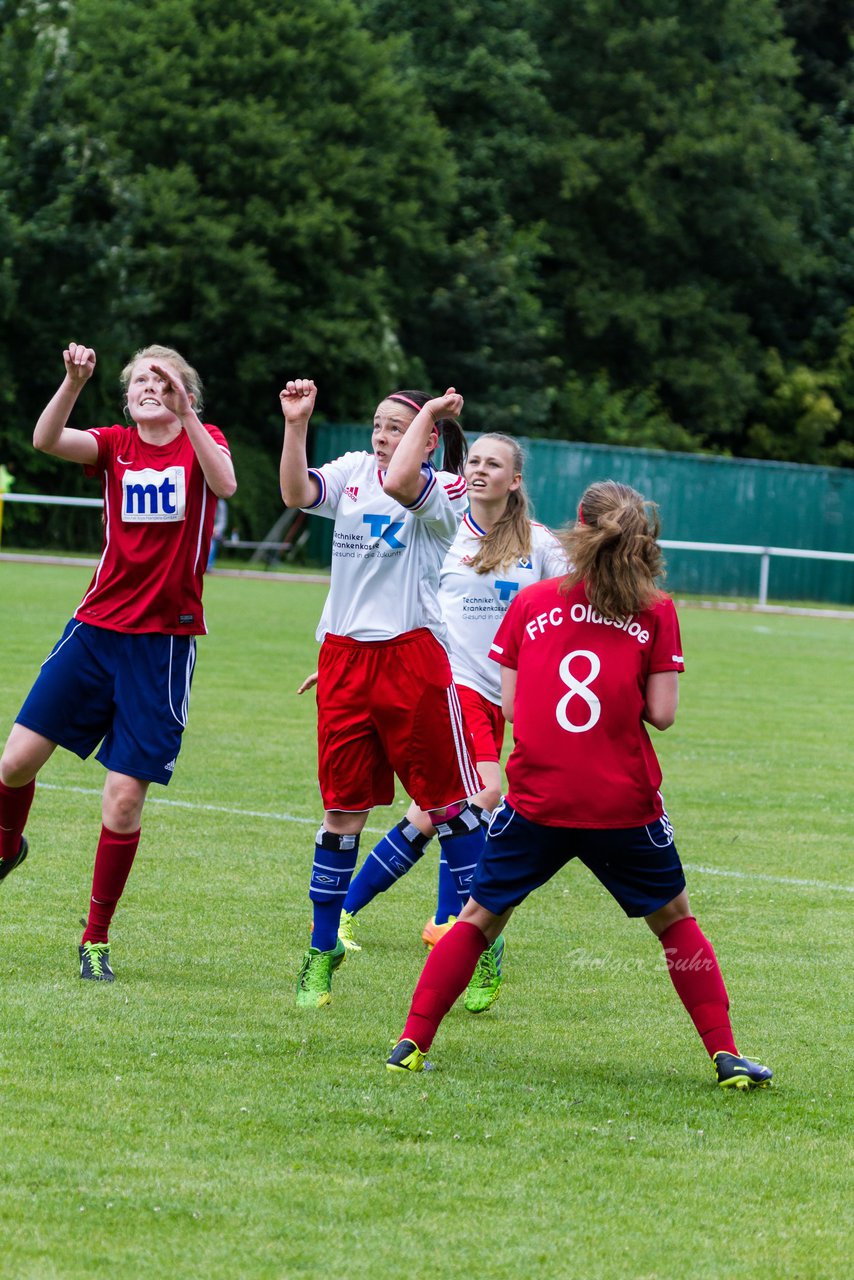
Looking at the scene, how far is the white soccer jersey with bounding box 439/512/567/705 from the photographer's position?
7.18m

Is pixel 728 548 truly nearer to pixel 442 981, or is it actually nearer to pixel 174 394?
pixel 174 394

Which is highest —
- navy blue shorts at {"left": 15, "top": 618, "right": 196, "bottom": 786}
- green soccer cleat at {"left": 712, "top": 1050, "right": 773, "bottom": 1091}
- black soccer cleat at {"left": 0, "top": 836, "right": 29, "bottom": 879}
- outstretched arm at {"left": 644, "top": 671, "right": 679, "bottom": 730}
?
outstretched arm at {"left": 644, "top": 671, "right": 679, "bottom": 730}

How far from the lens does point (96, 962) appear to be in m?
5.98

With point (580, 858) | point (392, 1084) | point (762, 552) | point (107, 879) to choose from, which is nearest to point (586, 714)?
point (580, 858)

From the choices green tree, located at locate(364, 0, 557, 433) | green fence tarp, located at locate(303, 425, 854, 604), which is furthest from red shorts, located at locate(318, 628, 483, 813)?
green tree, located at locate(364, 0, 557, 433)

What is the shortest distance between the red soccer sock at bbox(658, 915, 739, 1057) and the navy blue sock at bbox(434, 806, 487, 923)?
47.4 inches

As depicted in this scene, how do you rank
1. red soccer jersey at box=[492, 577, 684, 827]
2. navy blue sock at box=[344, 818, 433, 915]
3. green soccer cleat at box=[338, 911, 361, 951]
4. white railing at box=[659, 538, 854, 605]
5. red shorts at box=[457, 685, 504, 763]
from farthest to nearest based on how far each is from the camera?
1. white railing at box=[659, 538, 854, 605]
2. red shorts at box=[457, 685, 504, 763]
3. navy blue sock at box=[344, 818, 433, 915]
4. green soccer cleat at box=[338, 911, 361, 951]
5. red soccer jersey at box=[492, 577, 684, 827]

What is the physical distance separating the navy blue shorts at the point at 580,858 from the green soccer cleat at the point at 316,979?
922 mm

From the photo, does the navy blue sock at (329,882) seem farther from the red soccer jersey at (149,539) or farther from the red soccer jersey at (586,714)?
the red soccer jersey at (586,714)

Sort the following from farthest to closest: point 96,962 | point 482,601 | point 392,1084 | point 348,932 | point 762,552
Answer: point 762,552 < point 482,601 < point 348,932 < point 96,962 < point 392,1084

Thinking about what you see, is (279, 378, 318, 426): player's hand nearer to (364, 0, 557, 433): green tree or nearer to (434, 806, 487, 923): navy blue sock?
(434, 806, 487, 923): navy blue sock

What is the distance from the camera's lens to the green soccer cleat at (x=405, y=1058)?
5070 mm

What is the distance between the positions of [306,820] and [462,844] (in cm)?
327

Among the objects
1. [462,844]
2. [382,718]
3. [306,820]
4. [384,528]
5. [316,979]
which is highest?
[384,528]
